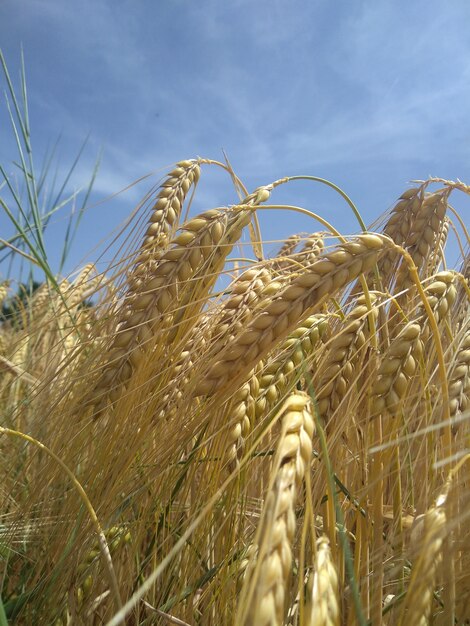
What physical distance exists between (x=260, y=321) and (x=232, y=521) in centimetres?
40

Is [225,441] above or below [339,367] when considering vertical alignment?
below

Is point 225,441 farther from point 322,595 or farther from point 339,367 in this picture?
point 322,595

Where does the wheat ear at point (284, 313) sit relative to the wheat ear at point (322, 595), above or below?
above

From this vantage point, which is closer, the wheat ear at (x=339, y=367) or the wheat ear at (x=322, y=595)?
the wheat ear at (x=322, y=595)

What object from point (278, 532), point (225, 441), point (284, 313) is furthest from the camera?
point (225, 441)

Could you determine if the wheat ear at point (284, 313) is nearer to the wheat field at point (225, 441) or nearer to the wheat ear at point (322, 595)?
the wheat field at point (225, 441)

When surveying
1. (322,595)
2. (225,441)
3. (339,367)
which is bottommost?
(322,595)

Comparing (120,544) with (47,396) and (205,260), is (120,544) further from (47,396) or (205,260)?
(205,260)

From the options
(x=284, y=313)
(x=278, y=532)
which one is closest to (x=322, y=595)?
(x=278, y=532)

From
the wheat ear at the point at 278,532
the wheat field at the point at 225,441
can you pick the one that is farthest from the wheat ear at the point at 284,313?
the wheat ear at the point at 278,532

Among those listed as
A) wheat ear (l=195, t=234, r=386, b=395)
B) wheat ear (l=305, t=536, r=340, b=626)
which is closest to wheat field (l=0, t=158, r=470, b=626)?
wheat ear (l=195, t=234, r=386, b=395)

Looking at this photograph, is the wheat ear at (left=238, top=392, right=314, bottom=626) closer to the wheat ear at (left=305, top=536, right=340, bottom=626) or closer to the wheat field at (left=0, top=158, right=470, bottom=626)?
the wheat ear at (left=305, top=536, right=340, bottom=626)

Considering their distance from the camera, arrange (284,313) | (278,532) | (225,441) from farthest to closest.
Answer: (225,441) → (284,313) → (278,532)

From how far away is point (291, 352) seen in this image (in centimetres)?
125
